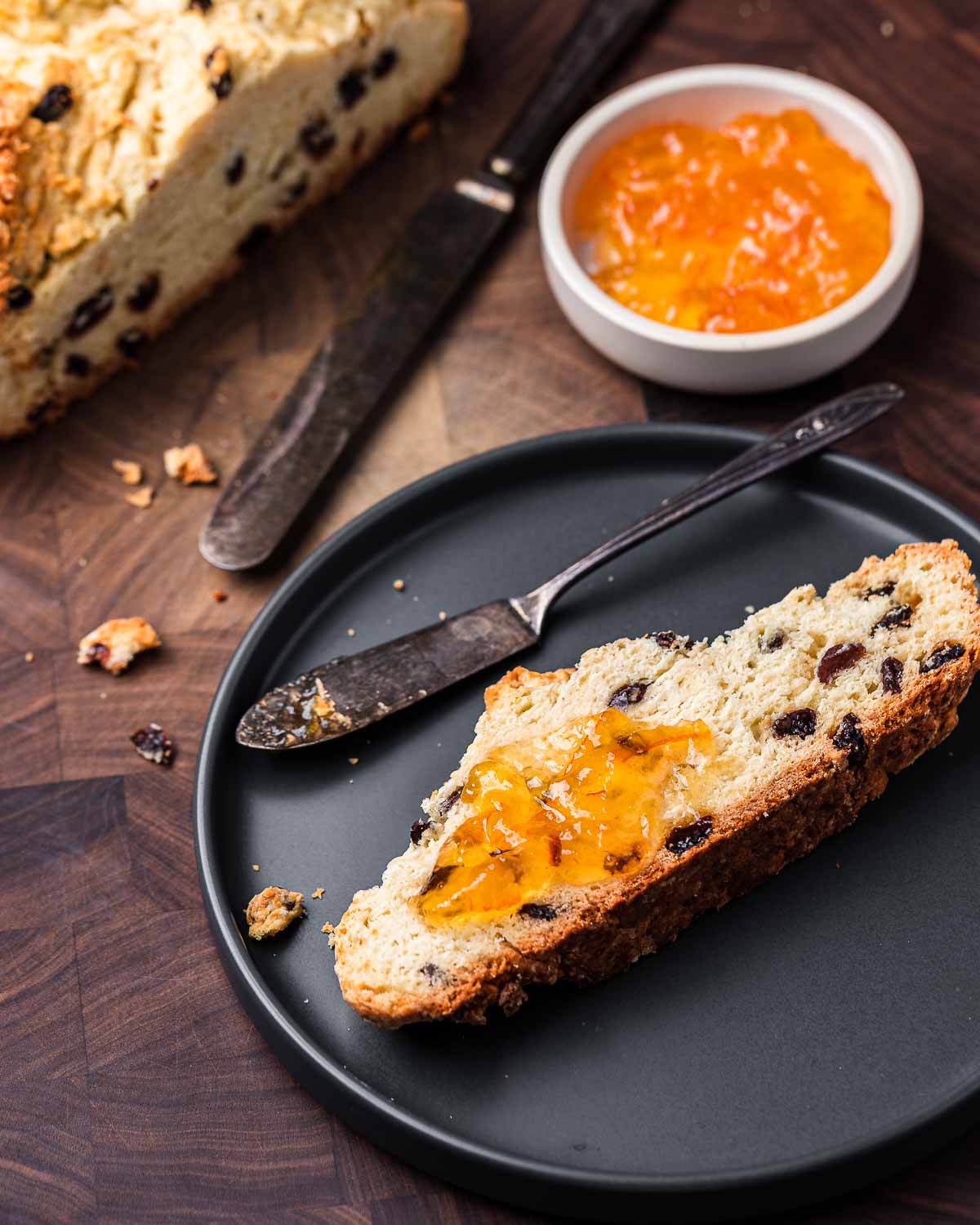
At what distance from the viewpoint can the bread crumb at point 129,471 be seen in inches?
149

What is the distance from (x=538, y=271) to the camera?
4.13 m

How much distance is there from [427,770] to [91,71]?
7.05 ft

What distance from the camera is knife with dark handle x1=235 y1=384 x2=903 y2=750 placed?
3154 millimetres

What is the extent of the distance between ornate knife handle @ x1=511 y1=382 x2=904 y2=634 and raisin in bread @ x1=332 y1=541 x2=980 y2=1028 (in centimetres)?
26

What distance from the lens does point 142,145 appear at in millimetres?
3648

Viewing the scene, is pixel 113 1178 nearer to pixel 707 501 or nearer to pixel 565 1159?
pixel 565 1159

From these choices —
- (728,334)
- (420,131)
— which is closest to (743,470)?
(728,334)

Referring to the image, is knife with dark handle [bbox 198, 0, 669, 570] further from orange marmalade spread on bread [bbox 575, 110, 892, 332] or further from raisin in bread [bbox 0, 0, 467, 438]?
raisin in bread [bbox 0, 0, 467, 438]

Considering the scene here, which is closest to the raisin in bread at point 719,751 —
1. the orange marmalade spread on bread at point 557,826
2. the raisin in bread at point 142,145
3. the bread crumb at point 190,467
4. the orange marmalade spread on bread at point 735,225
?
the orange marmalade spread on bread at point 557,826

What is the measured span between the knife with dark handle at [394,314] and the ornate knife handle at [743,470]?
777mm

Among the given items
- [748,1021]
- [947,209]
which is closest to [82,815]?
[748,1021]

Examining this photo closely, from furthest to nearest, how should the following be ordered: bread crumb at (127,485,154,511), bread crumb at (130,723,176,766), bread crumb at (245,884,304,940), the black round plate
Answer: bread crumb at (127,485,154,511)
bread crumb at (130,723,176,766)
bread crumb at (245,884,304,940)
the black round plate

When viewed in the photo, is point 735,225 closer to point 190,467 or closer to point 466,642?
point 466,642

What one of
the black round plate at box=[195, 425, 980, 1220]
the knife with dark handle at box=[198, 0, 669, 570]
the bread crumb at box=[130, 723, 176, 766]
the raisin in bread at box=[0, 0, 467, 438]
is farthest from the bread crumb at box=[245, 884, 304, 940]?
the raisin in bread at box=[0, 0, 467, 438]
